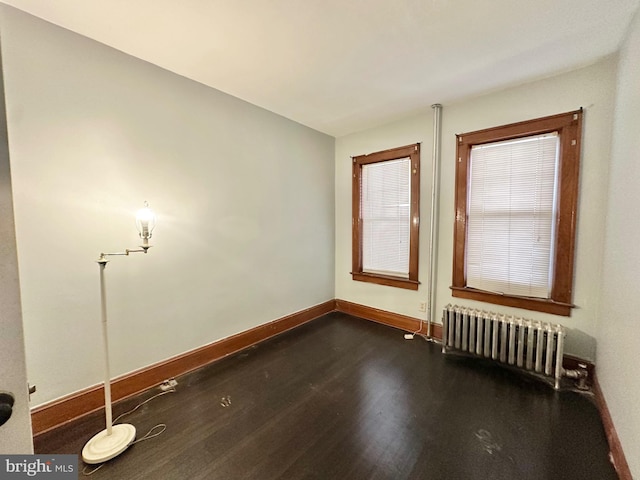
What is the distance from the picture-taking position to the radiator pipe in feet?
9.43

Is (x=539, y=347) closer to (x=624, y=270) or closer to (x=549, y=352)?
(x=549, y=352)

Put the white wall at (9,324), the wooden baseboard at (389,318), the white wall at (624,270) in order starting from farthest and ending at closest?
the wooden baseboard at (389,318), the white wall at (624,270), the white wall at (9,324)

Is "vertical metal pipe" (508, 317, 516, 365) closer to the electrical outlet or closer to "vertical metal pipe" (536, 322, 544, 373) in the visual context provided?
"vertical metal pipe" (536, 322, 544, 373)

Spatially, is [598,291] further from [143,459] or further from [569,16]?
[143,459]

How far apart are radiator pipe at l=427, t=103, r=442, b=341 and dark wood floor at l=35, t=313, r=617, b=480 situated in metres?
0.63

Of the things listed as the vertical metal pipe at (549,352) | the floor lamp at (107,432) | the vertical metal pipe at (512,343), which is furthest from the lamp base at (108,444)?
the vertical metal pipe at (549,352)

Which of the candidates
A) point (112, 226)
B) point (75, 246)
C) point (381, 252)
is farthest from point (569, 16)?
point (75, 246)

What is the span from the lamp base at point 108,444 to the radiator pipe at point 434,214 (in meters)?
2.83

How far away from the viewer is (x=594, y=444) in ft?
5.26

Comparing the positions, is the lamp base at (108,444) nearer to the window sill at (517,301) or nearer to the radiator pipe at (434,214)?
the radiator pipe at (434,214)

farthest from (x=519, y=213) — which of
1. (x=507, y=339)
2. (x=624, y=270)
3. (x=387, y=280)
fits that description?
(x=387, y=280)

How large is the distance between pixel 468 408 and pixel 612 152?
2207 mm

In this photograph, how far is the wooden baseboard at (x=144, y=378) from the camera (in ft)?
5.63

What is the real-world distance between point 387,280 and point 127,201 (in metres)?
2.89
